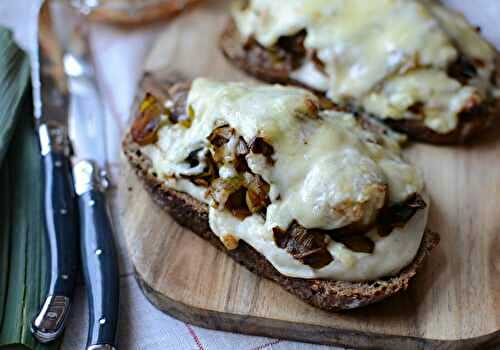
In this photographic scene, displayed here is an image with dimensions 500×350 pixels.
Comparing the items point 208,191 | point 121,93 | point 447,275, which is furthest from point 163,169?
point 447,275

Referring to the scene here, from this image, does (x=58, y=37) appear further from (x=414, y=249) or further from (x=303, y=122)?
(x=414, y=249)

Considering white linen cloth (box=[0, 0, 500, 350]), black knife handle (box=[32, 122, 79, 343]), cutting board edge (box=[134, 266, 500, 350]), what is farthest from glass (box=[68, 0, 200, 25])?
cutting board edge (box=[134, 266, 500, 350])

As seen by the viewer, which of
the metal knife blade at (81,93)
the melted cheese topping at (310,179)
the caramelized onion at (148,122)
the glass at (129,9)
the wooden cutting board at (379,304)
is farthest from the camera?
the glass at (129,9)

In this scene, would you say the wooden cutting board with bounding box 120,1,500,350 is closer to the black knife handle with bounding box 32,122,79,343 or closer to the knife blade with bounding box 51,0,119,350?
the knife blade with bounding box 51,0,119,350

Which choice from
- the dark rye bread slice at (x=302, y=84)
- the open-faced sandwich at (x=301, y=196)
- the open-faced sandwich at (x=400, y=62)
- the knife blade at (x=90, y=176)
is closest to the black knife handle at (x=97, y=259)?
the knife blade at (x=90, y=176)

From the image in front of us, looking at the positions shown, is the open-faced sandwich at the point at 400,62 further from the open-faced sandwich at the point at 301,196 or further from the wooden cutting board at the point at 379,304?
the open-faced sandwich at the point at 301,196

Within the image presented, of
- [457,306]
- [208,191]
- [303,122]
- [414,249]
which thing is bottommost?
[457,306]

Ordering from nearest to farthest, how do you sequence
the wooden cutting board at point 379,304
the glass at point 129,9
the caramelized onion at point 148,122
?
the wooden cutting board at point 379,304, the caramelized onion at point 148,122, the glass at point 129,9
